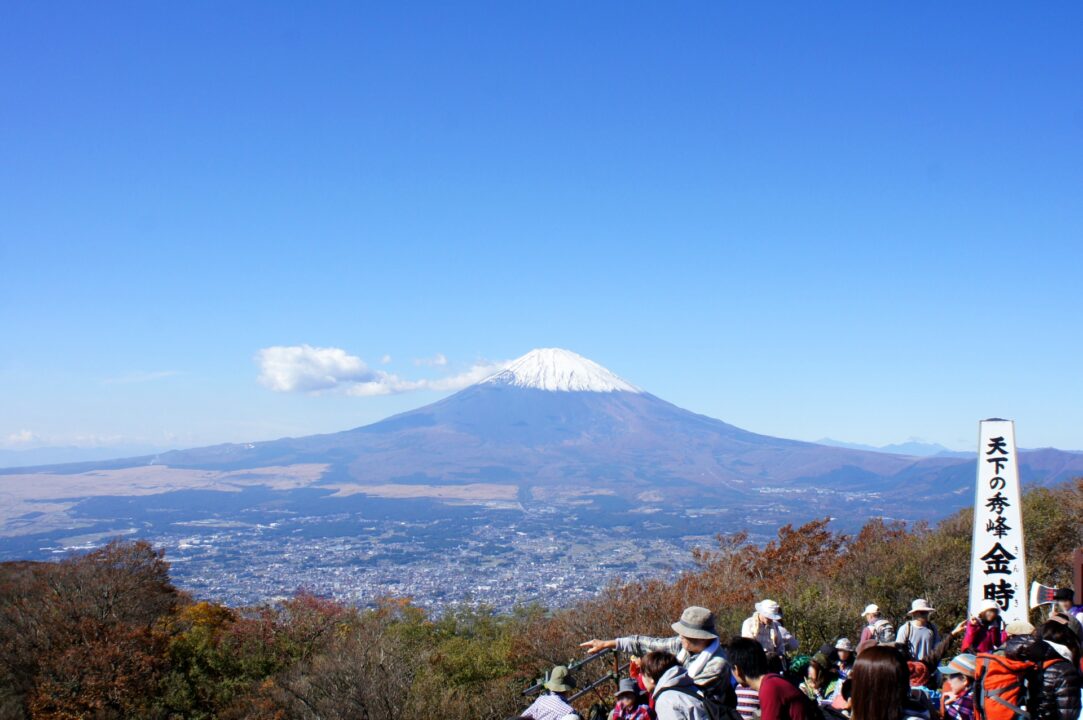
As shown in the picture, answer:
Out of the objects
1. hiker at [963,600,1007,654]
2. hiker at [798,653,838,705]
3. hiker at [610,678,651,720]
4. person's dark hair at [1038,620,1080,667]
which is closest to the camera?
hiker at [610,678,651,720]

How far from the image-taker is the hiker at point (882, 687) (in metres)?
2.75

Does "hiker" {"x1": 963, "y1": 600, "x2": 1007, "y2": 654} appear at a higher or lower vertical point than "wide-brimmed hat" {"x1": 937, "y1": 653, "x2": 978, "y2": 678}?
lower

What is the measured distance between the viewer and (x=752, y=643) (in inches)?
143

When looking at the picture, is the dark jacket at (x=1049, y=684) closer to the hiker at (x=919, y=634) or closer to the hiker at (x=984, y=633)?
the hiker at (x=919, y=634)

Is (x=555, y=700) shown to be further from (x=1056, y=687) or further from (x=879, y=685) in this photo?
(x=1056, y=687)

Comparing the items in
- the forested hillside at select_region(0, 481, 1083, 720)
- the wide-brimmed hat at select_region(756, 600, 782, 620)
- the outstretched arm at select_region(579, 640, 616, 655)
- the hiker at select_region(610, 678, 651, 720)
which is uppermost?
the outstretched arm at select_region(579, 640, 616, 655)

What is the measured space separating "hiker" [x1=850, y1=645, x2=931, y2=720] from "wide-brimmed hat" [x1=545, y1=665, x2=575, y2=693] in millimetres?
1577

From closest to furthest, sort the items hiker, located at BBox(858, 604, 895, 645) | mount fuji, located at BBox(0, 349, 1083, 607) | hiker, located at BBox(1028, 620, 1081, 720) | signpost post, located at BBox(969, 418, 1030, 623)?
hiker, located at BBox(1028, 620, 1081, 720) < hiker, located at BBox(858, 604, 895, 645) < signpost post, located at BBox(969, 418, 1030, 623) < mount fuji, located at BBox(0, 349, 1083, 607)

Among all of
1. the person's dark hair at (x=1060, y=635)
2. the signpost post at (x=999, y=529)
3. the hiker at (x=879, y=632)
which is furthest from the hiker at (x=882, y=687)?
the signpost post at (x=999, y=529)

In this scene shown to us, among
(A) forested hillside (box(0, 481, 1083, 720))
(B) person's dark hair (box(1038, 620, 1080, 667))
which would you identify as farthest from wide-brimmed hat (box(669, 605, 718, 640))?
(A) forested hillside (box(0, 481, 1083, 720))

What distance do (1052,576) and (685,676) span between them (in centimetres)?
1529

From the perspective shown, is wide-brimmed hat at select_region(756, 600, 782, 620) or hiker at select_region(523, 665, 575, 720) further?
wide-brimmed hat at select_region(756, 600, 782, 620)

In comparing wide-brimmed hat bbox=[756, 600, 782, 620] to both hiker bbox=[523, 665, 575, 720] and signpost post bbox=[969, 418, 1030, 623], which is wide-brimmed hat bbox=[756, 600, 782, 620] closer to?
hiker bbox=[523, 665, 575, 720]

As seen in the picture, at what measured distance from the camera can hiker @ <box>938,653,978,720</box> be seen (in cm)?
441
